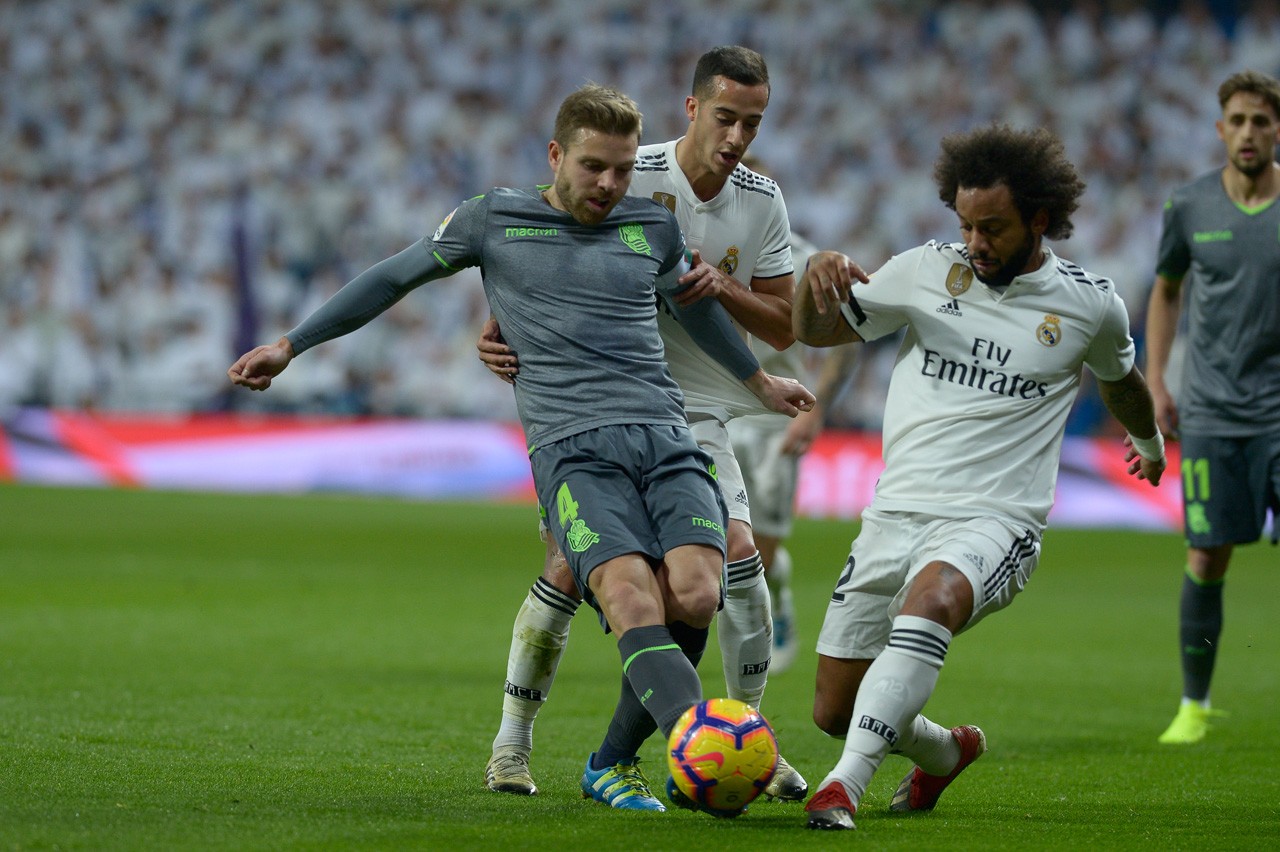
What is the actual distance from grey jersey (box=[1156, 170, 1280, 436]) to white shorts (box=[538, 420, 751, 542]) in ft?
8.96

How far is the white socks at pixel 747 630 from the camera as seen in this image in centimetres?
515

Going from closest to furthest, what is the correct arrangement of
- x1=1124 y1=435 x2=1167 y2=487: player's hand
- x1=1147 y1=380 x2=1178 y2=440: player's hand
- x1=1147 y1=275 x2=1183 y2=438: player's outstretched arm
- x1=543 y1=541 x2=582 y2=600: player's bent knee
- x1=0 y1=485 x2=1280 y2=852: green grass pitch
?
x1=0 y1=485 x2=1280 y2=852: green grass pitch, x1=543 y1=541 x2=582 y2=600: player's bent knee, x1=1124 y1=435 x2=1167 y2=487: player's hand, x1=1147 y1=380 x2=1178 y2=440: player's hand, x1=1147 y1=275 x2=1183 y2=438: player's outstretched arm

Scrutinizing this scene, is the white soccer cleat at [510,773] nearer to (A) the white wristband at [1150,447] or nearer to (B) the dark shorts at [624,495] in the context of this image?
(B) the dark shorts at [624,495]

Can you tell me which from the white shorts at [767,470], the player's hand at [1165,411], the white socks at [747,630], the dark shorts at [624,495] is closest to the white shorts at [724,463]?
the white socks at [747,630]

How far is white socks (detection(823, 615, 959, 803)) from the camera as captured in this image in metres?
4.01

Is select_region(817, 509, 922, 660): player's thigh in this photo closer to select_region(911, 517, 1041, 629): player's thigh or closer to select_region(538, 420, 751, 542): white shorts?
select_region(911, 517, 1041, 629): player's thigh

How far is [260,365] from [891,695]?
6.86 feet

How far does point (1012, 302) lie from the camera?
177 inches

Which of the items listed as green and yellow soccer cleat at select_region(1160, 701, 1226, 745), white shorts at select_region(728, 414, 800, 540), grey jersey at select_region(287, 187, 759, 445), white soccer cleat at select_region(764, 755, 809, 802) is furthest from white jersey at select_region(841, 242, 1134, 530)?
white shorts at select_region(728, 414, 800, 540)

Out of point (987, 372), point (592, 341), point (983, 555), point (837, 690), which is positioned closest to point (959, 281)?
point (987, 372)

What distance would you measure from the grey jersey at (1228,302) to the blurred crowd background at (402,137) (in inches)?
475

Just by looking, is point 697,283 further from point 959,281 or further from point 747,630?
point 747,630

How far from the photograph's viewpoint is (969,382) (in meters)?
4.52

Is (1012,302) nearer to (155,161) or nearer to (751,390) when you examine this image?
(751,390)
